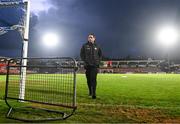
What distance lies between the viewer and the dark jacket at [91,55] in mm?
12086

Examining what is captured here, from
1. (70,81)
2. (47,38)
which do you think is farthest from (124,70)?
(70,81)

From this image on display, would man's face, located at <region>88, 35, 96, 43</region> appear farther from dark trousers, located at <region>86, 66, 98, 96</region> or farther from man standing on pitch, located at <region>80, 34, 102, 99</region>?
dark trousers, located at <region>86, 66, 98, 96</region>

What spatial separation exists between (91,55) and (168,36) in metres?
70.3

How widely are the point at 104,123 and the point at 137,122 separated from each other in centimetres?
70

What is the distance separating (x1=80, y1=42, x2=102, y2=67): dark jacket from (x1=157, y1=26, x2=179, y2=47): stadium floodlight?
69177 millimetres

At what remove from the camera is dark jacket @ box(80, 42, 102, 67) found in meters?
12.1

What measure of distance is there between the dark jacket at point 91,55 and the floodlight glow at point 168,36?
69.2 metres

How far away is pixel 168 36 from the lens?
79.9 metres

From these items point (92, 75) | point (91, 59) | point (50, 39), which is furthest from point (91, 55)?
point (50, 39)

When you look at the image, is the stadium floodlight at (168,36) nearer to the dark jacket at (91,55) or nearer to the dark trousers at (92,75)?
the dark jacket at (91,55)

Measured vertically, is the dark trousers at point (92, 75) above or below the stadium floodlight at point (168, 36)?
below

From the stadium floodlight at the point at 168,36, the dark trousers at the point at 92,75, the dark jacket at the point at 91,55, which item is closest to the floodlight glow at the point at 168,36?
the stadium floodlight at the point at 168,36

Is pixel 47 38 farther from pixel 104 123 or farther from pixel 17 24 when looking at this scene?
pixel 104 123

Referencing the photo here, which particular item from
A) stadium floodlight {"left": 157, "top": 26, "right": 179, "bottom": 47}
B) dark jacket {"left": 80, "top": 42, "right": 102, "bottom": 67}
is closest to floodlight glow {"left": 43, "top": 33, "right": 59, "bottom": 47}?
stadium floodlight {"left": 157, "top": 26, "right": 179, "bottom": 47}
